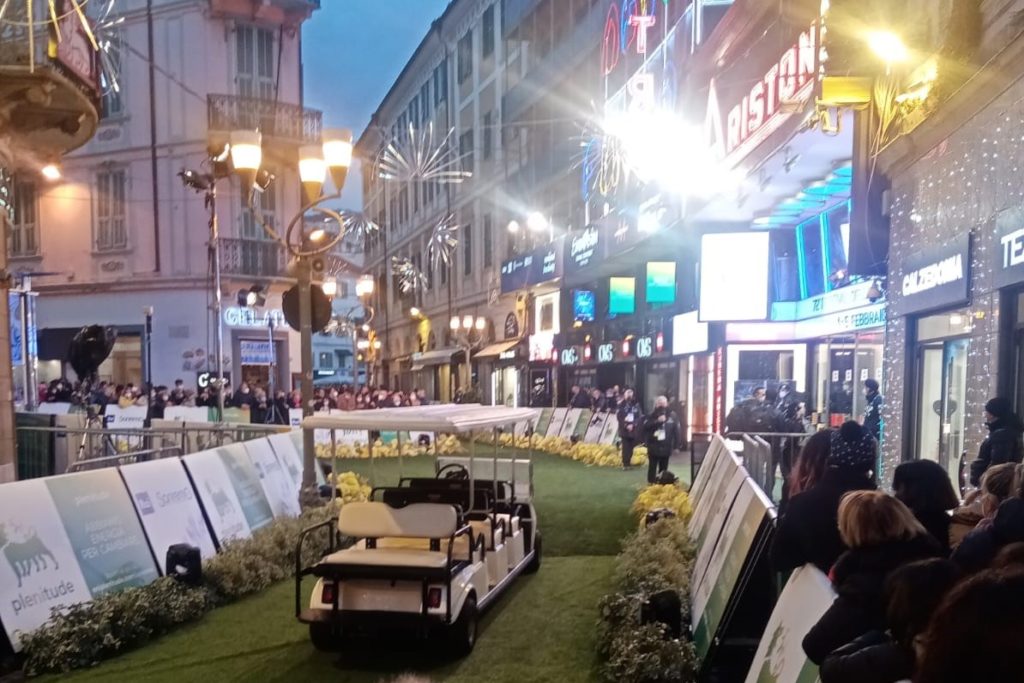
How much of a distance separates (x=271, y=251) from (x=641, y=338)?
49.1ft

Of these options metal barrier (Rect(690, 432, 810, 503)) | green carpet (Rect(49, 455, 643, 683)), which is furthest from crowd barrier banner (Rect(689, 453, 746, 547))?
green carpet (Rect(49, 455, 643, 683))

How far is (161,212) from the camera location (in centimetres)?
2731

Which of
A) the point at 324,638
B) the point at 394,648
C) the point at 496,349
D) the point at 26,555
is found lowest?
the point at 394,648

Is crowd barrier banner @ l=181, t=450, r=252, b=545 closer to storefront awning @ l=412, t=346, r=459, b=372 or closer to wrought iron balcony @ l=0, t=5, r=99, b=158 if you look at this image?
wrought iron balcony @ l=0, t=5, r=99, b=158

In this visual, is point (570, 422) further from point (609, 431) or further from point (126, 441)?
point (126, 441)

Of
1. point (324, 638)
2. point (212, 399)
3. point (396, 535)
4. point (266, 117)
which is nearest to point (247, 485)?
point (324, 638)

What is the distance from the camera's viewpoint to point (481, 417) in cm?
699

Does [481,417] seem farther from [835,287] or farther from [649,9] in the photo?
[649,9]

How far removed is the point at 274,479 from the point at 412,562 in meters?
4.90

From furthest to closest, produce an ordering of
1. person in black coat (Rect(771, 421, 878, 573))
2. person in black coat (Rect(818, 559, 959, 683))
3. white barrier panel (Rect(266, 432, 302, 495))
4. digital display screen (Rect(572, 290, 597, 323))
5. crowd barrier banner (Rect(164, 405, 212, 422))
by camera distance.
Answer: digital display screen (Rect(572, 290, 597, 323)) < crowd barrier banner (Rect(164, 405, 212, 422)) < white barrier panel (Rect(266, 432, 302, 495)) < person in black coat (Rect(771, 421, 878, 573)) < person in black coat (Rect(818, 559, 959, 683))

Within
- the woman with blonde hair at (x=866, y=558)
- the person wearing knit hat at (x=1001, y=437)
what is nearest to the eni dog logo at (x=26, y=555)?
the woman with blonde hair at (x=866, y=558)

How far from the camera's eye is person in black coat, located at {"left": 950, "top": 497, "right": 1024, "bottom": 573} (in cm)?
324

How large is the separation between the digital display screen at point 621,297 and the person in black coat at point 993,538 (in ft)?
67.0

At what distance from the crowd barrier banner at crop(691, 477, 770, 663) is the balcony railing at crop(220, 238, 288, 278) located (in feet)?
79.9
